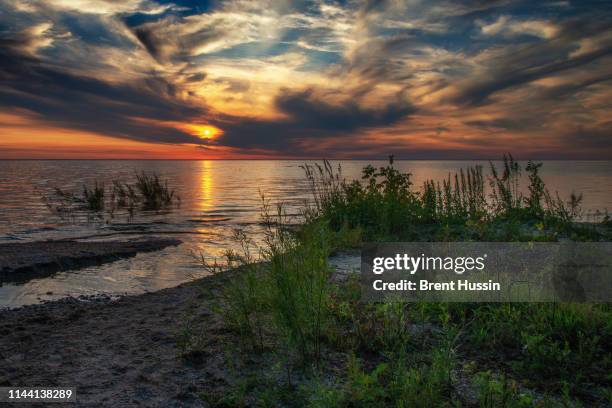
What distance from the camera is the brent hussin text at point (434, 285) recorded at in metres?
5.06

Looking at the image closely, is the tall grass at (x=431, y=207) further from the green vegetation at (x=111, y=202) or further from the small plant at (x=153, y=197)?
Result: the small plant at (x=153, y=197)

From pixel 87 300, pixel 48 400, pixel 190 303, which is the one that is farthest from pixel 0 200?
pixel 48 400

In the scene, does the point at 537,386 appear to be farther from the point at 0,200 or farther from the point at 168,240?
the point at 0,200

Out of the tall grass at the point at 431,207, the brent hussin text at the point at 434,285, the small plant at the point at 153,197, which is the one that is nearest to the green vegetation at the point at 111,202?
the small plant at the point at 153,197

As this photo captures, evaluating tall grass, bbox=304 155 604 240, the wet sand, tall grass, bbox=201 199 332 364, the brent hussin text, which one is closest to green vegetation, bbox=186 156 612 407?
tall grass, bbox=201 199 332 364

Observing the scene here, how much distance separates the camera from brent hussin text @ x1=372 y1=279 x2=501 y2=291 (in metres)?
5.06

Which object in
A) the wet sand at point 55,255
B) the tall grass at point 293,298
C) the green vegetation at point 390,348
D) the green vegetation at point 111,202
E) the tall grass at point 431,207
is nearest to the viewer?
the green vegetation at point 390,348

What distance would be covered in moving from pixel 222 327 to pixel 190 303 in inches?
57.3

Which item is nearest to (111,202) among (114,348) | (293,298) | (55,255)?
(55,255)

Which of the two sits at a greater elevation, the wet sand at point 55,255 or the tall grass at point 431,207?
the tall grass at point 431,207

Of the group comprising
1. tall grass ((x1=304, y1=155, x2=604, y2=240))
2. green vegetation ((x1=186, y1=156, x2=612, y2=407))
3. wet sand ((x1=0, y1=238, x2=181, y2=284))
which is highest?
tall grass ((x1=304, y1=155, x2=604, y2=240))

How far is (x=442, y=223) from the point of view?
10453 mm

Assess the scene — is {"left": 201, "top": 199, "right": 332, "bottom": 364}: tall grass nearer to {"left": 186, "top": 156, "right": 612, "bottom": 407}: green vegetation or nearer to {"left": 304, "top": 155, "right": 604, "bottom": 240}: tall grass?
{"left": 186, "top": 156, "right": 612, "bottom": 407}: green vegetation

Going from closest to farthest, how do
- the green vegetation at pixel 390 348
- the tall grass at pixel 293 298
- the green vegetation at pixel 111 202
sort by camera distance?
the green vegetation at pixel 390 348, the tall grass at pixel 293 298, the green vegetation at pixel 111 202
